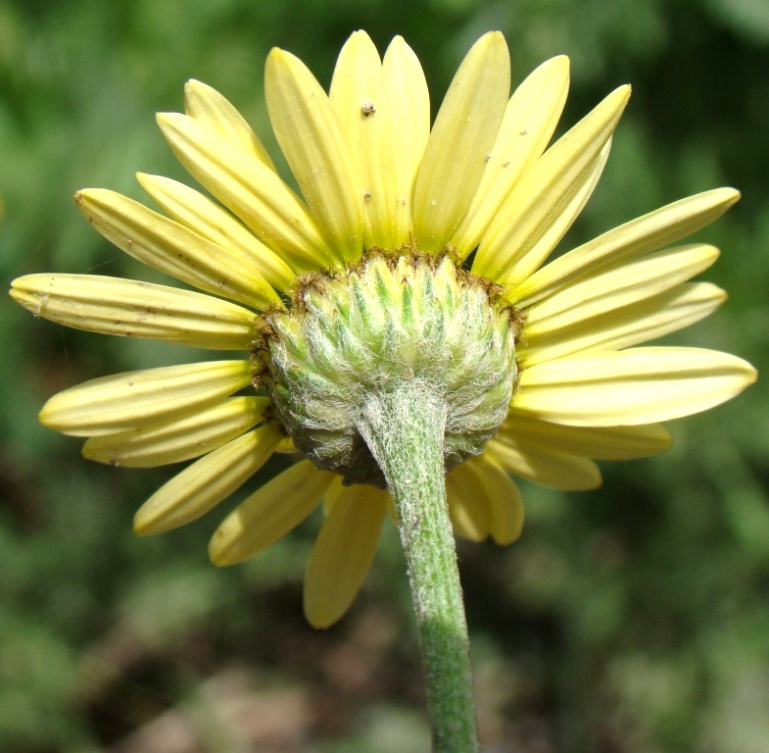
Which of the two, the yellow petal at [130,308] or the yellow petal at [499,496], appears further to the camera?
the yellow petal at [499,496]

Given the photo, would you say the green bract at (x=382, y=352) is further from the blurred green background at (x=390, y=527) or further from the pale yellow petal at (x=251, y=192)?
the blurred green background at (x=390, y=527)

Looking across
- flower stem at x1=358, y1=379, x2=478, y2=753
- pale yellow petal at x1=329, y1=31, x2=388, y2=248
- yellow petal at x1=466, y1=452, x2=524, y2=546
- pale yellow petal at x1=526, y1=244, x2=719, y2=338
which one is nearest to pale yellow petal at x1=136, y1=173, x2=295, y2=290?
pale yellow petal at x1=329, y1=31, x2=388, y2=248

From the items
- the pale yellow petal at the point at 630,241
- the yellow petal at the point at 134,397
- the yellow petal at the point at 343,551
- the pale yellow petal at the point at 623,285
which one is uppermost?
the pale yellow petal at the point at 630,241

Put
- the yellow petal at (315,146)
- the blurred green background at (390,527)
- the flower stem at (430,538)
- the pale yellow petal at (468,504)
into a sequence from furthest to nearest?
the blurred green background at (390,527)
the pale yellow petal at (468,504)
the yellow petal at (315,146)
the flower stem at (430,538)

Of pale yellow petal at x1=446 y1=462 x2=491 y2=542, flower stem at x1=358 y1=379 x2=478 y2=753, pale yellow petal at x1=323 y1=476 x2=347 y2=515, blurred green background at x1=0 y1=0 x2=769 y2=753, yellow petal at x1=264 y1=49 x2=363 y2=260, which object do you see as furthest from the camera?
blurred green background at x1=0 y1=0 x2=769 y2=753

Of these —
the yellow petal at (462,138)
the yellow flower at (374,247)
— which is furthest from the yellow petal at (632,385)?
the yellow petal at (462,138)

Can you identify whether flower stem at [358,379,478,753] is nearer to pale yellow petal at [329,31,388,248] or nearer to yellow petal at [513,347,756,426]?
yellow petal at [513,347,756,426]

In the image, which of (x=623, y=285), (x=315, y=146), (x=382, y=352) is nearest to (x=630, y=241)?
(x=623, y=285)
